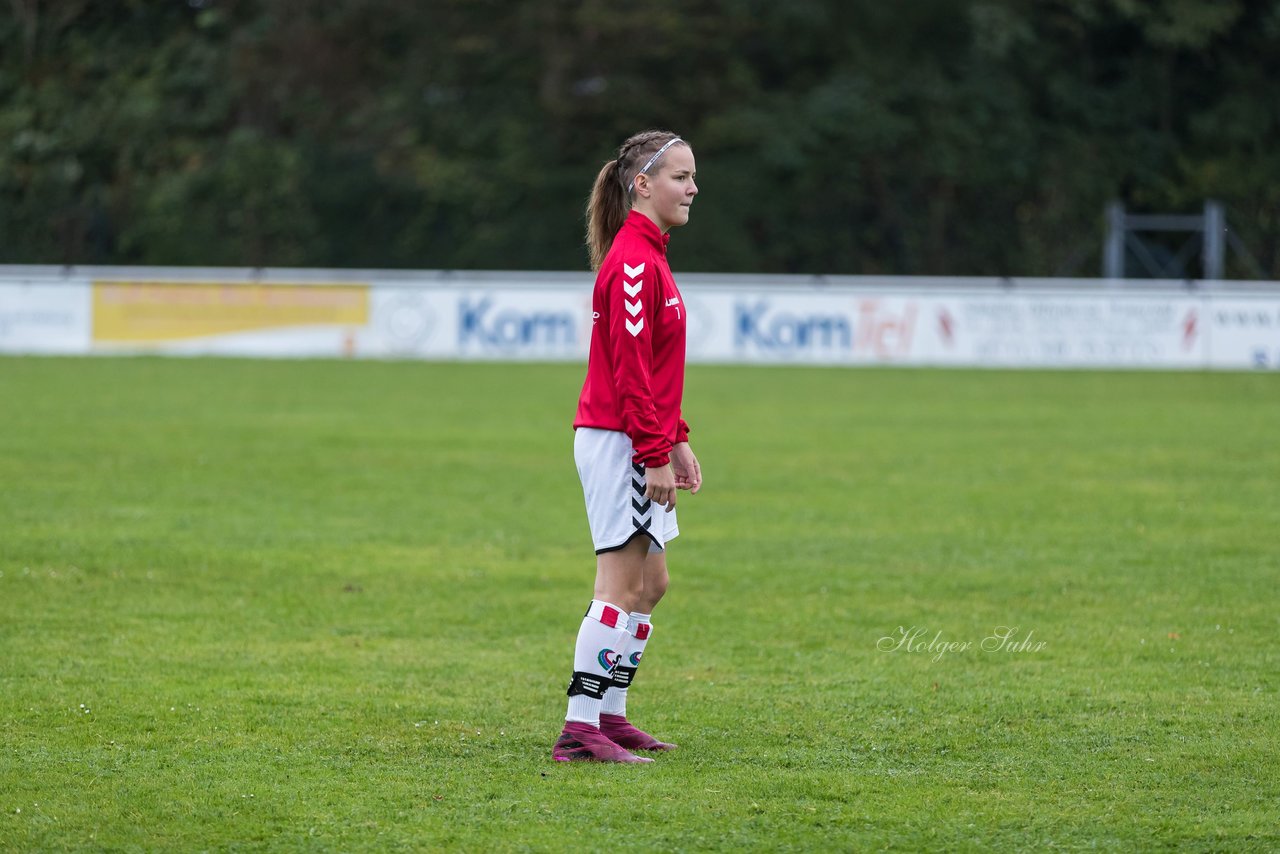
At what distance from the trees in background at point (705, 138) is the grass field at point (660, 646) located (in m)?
28.5

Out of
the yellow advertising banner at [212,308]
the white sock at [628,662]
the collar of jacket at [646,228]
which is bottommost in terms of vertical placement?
the white sock at [628,662]

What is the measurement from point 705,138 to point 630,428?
41.1 m

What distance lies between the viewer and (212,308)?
29.2 m

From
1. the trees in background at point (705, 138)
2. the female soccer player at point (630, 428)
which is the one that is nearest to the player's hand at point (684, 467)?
the female soccer player at point (630, 428)

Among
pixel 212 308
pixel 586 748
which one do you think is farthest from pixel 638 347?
pixel 212 308

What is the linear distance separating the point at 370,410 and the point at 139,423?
290cm

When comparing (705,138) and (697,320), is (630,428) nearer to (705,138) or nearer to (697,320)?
(697,320)

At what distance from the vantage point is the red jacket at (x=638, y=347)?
5.38 metres

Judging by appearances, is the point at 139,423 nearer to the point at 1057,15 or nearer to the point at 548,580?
the point at 548,580

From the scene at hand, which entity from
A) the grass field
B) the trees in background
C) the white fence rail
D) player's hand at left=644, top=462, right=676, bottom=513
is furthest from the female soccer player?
the trees in background

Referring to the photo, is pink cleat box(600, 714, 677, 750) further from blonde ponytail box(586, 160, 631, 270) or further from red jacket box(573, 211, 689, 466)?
blonde ponytail box(586, 160, 631, 270)


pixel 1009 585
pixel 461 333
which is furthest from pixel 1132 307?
pixel 1009 585

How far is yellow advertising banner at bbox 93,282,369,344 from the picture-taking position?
28.8 m

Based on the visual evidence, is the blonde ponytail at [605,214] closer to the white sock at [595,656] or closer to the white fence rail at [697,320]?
the white sock at [595,656]
